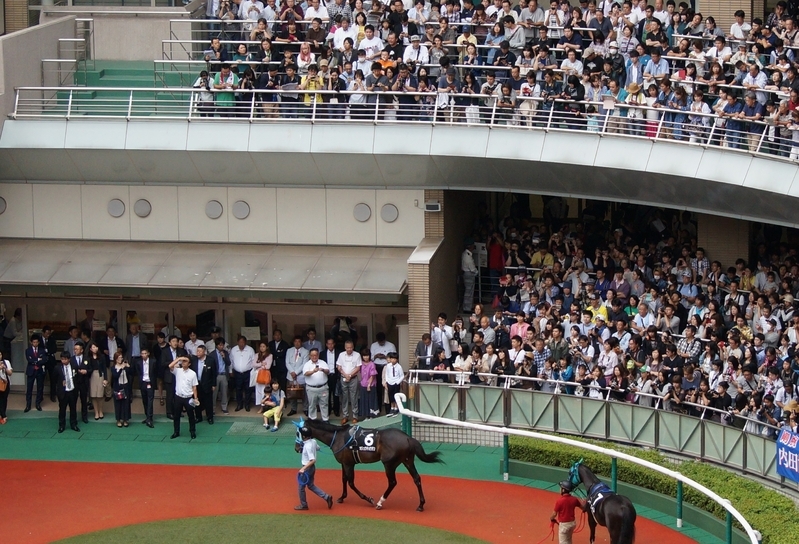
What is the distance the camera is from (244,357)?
27547mm

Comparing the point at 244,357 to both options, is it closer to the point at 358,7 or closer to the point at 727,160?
the point at 358,7

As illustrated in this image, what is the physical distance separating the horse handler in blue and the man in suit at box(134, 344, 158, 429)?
5926 mm

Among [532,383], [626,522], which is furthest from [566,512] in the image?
[532,383]

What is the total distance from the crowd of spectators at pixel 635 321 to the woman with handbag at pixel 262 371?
9.98ft

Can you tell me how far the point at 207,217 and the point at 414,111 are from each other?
4.91 m

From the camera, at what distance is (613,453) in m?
20.5

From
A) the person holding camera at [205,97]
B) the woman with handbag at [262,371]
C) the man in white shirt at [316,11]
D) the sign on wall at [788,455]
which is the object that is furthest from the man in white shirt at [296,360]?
the sign on wall at [788,455]

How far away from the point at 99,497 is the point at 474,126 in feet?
31.4

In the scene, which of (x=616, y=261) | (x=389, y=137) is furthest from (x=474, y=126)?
(x=616, y=261)

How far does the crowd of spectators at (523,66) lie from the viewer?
2498 centimetres

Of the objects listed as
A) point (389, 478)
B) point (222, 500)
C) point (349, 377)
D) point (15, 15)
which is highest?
point (15, 15)

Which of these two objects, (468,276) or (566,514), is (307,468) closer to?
(566,514)

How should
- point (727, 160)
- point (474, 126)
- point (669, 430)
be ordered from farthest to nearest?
point (474, 126) → point (727, 160) → point (669, 430)

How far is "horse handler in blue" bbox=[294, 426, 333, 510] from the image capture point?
21.0 meters
